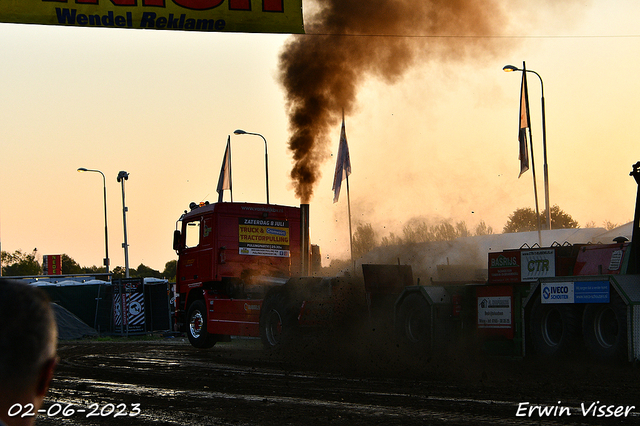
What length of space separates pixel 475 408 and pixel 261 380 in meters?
4.05

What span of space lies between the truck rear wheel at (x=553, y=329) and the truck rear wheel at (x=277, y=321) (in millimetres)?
4774

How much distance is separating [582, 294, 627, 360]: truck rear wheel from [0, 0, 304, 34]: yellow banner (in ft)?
23.2

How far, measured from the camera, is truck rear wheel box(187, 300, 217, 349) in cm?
1753

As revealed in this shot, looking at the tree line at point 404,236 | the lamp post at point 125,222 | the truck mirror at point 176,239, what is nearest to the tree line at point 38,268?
the tree line at point 404,236

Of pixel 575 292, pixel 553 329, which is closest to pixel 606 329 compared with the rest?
pixel 575 292

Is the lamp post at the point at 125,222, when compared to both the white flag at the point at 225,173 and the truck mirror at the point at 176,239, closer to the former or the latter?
the white flag at the point at 225,173

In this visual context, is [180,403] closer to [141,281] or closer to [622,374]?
[622,374]

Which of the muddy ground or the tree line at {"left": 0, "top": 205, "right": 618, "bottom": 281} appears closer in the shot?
the muddy ground

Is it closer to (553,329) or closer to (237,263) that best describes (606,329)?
(553,329)

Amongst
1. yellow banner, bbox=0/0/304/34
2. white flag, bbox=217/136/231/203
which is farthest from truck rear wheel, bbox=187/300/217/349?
white flag, bbox=217/136/231/203

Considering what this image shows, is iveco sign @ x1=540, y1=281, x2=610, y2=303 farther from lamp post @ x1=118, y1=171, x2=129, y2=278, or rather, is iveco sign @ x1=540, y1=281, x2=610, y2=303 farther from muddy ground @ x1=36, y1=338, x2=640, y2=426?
lamp post @ x1=118, y1=171, x2=129, y2=278

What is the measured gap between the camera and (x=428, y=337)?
13.5 m

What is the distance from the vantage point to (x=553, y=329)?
12.0 metres

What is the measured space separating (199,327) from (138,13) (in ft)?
29.4
